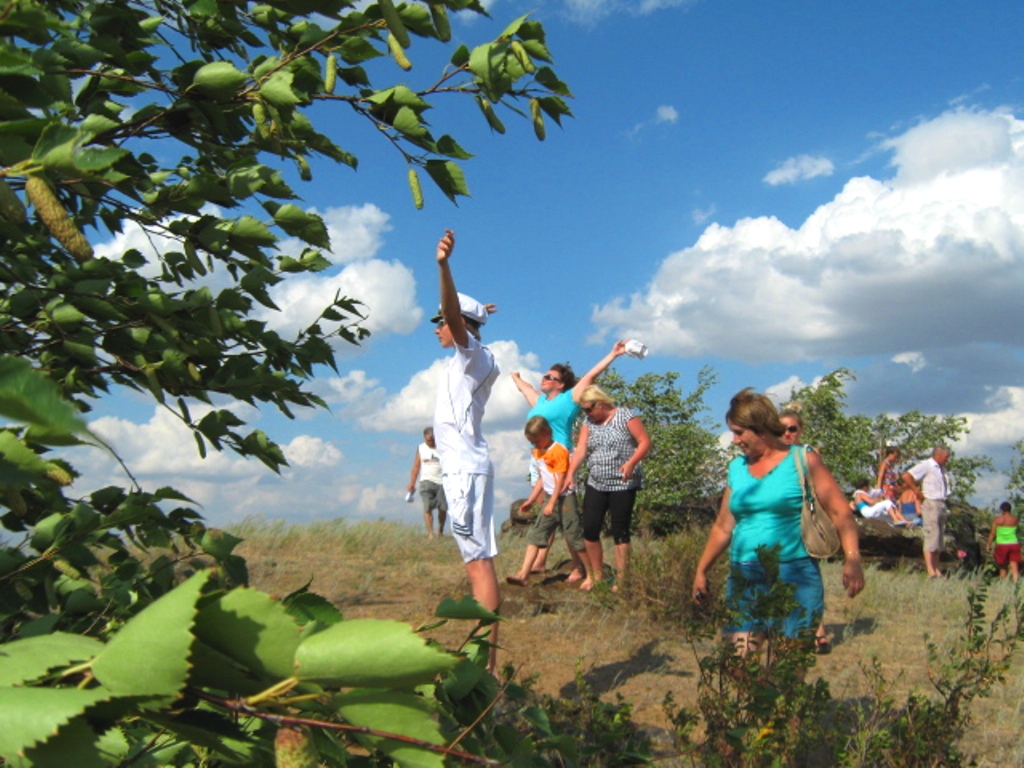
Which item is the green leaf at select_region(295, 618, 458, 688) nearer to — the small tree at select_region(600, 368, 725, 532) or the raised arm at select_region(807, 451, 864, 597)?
the raised arm at select_region(807, 451, 864, 597)

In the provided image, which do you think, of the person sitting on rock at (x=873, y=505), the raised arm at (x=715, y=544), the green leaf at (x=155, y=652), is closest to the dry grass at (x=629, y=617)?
the raised arm at (x=715, y=544)

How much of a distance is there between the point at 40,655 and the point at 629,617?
6.17 meters

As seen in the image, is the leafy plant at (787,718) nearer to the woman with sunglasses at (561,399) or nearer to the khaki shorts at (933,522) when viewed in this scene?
the woman with sunglasses at (561,399)

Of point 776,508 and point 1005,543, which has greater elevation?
point 776,508

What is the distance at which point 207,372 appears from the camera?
190cm

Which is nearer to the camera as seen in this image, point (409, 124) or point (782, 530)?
point (409, 124)

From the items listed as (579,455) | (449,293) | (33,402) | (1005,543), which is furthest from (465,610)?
(1005,543)

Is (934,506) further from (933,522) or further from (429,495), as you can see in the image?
(429,495)

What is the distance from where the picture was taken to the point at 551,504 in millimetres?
7168

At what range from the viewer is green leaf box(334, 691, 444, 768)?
0.54m

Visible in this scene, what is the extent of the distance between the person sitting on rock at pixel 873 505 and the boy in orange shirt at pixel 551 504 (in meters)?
8.01

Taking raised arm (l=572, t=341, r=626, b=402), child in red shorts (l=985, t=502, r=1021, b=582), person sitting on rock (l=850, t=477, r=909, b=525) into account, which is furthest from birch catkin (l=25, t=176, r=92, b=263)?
person sitting on rock (l=850, t=477, r=909, b=525)

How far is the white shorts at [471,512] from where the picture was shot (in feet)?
13.1

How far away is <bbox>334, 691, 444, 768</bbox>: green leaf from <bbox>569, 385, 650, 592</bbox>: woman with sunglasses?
6.20 meters
